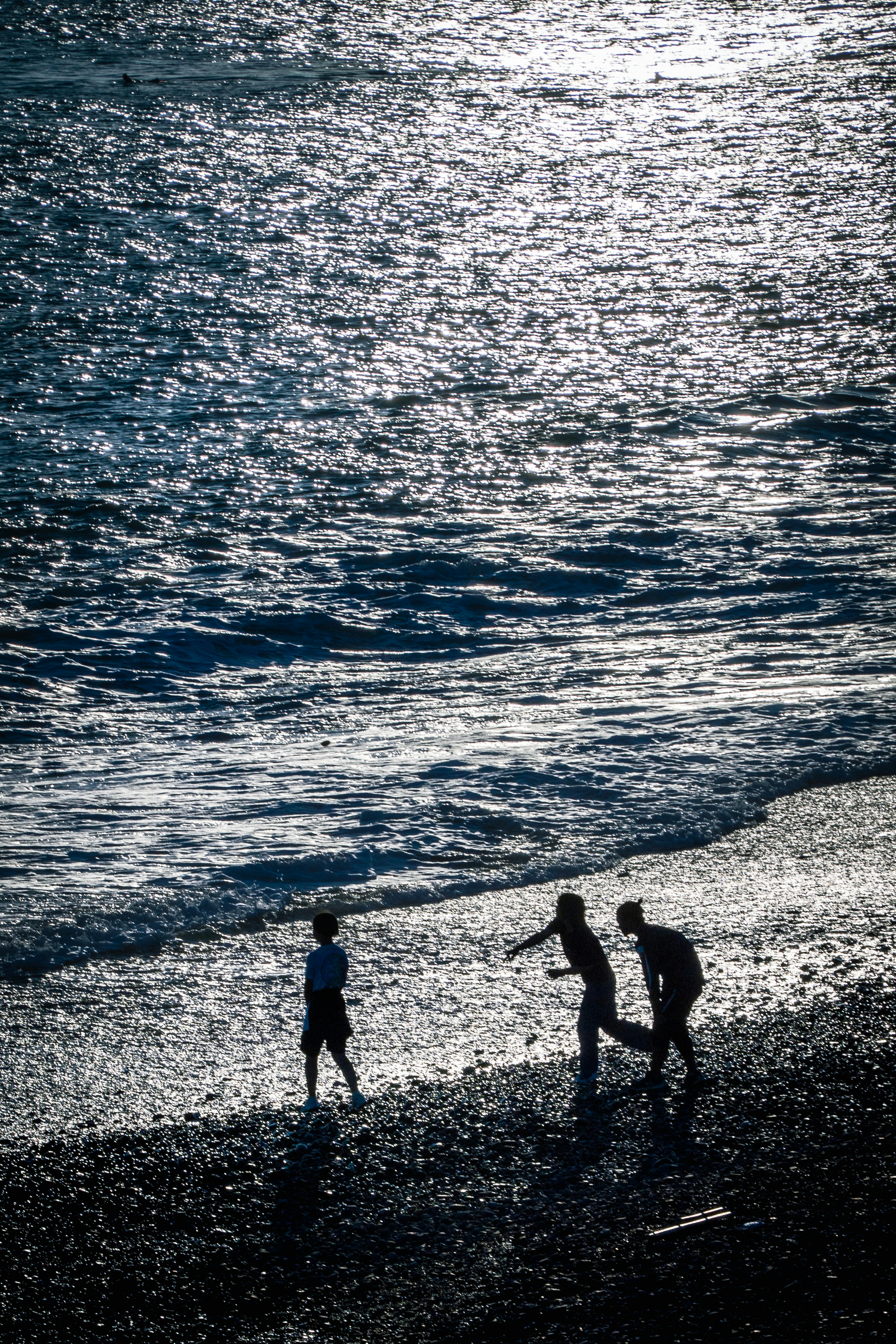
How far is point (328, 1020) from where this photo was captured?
24.2 ft

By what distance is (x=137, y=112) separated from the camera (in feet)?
143

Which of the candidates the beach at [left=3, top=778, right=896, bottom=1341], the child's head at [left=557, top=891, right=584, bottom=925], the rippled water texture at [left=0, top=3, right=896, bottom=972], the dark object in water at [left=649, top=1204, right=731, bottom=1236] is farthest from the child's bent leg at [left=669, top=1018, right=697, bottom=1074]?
the rippled water texture at [left=0, top=3, right=896, bottom=972]

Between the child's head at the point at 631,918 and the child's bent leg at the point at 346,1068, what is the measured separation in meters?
1.88

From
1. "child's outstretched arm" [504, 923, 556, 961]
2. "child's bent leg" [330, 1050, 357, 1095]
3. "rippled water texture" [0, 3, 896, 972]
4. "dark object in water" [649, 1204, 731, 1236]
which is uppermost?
"rippled water texture" [0, 3, 896, 972]

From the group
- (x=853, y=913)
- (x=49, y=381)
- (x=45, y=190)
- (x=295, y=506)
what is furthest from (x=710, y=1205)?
(x=45, y=190)

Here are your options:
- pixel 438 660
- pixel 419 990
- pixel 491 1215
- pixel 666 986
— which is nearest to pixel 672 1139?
pixel 666 986

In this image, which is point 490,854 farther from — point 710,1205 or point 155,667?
point 155,667

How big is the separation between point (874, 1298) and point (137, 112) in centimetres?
4613

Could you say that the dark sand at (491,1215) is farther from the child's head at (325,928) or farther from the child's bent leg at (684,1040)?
the child's head at (325,928)

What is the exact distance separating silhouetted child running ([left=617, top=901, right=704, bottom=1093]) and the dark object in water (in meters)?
1.19

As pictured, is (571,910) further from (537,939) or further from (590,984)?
(590,984)

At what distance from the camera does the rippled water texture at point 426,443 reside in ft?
44.2

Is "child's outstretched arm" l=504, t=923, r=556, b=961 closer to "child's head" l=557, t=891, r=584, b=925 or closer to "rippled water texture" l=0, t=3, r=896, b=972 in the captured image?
"child's head" l=557, t=891, r=584, b=925

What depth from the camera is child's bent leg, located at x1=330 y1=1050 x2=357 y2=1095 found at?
745 centimetres
